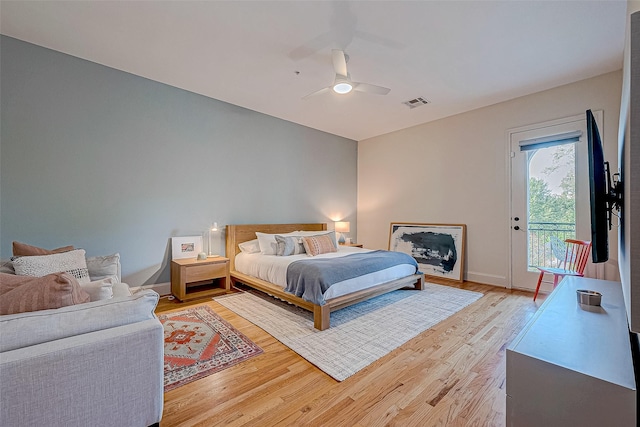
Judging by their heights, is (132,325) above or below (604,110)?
below

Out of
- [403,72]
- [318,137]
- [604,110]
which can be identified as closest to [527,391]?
[403,72]

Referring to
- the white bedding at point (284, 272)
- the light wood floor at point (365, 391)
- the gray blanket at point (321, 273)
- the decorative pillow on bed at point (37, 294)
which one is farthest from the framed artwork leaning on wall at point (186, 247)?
the decorative pillow on bed at point (37, 294)

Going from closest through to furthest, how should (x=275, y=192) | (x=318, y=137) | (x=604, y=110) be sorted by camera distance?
1. (x=604, y=110)
2. (x=275, y=192)
3. (x=318, y=137)

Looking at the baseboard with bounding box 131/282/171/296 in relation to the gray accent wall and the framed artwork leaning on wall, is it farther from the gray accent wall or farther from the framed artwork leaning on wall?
the framed artwork leaning on wall

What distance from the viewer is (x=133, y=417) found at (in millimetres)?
1296

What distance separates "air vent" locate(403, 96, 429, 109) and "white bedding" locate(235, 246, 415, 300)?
2.51 meters

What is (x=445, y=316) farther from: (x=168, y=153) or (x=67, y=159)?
(x=67, y=159)

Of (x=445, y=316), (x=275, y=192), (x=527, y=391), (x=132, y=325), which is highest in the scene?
(x=275, y=192)

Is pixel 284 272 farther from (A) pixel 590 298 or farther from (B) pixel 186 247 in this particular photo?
(A) pixel 590 298

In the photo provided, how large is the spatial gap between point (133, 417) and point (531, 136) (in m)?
5.20

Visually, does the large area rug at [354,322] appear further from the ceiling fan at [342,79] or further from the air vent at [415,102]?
the air vent at [415,102]

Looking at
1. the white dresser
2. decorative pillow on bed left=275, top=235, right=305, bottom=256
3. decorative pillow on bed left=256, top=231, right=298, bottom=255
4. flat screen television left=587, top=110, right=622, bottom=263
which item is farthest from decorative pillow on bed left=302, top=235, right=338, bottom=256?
flat screen television left=587, top=110, right=622, bottom=263

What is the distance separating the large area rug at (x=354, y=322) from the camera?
7.19 ft

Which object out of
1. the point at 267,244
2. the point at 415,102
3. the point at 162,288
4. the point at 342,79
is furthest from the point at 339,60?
the point at 162,288
